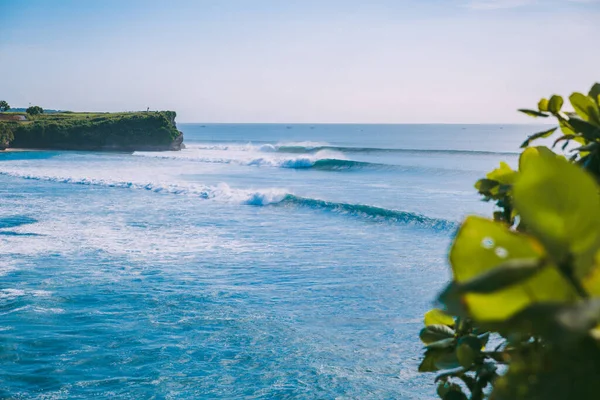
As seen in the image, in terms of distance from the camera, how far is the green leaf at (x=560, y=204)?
54cm

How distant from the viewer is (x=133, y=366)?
26.6 feet

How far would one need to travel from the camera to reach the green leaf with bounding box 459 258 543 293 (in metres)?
0.55

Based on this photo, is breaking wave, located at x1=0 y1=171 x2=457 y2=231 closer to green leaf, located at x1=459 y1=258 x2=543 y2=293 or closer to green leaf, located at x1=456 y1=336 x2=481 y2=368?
green leaf, located at x1=456 y1=336 x2=481 y2=368

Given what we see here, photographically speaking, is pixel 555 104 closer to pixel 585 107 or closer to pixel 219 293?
pixel 585 107

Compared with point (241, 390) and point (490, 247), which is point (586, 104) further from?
point (241, 390)

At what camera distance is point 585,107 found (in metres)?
1.47

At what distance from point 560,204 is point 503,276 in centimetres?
9

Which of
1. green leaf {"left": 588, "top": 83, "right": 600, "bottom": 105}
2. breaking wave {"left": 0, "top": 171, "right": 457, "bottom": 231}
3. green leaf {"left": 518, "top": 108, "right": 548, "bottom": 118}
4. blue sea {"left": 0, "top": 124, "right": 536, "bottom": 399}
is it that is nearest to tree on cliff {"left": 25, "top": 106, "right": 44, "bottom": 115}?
breaking wave {"left": 0, "top": 171, "right": 457, "bottom": 231}

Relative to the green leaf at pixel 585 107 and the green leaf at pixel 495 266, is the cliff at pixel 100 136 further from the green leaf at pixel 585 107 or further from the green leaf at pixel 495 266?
the green leaf at pixel 495 266

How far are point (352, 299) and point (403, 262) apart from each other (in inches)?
143

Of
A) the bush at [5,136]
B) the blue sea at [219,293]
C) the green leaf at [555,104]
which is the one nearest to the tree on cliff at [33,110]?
the bush at [5,136]

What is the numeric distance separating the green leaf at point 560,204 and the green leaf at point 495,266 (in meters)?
0.03

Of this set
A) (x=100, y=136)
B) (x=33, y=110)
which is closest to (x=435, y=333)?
(x=100, y=136)

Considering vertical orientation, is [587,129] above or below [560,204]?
above
